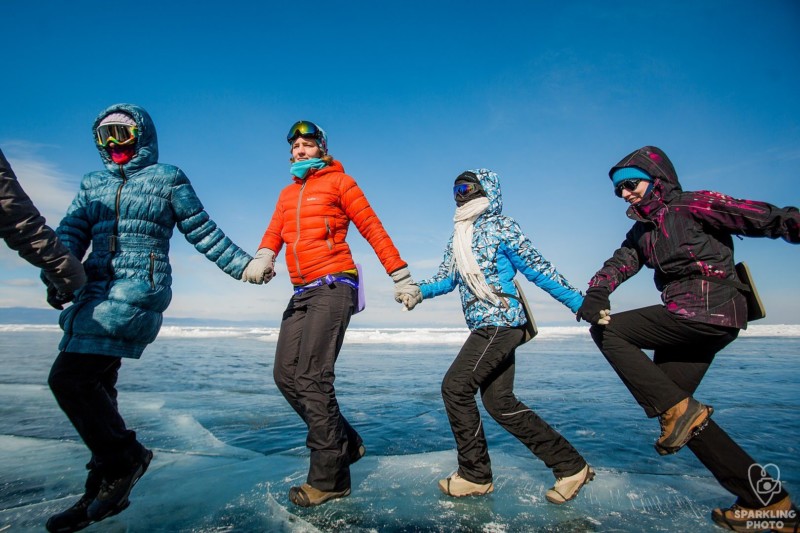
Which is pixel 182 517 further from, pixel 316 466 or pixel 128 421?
pixel 128 421

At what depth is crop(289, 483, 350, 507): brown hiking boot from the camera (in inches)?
101

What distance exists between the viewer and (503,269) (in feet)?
10.7

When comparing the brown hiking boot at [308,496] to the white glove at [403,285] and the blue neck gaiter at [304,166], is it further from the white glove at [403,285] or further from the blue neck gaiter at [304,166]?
the blue neck gaiter at [304,166]

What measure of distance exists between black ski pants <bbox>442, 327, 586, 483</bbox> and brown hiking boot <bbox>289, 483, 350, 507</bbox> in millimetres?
926

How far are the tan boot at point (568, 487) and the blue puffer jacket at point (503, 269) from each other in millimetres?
1088

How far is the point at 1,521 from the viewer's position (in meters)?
2.38

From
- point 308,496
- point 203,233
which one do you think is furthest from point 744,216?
point 203,233

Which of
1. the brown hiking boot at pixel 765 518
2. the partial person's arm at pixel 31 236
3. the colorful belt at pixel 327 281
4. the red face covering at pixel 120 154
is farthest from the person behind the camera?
the colorful belt at pixel 327 281

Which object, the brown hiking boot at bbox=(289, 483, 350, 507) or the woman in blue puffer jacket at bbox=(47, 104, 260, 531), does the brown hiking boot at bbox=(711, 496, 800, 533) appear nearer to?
the brown hiking boot at bbox=(289, 483, 350, 507)

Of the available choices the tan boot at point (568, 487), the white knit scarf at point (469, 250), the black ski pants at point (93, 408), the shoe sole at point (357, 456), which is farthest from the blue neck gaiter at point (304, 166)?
the tan boot at point (568, 487)

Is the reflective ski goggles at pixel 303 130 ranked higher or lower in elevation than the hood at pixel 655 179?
higher

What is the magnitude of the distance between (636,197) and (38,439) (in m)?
5.67

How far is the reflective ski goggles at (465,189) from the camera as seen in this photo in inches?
138

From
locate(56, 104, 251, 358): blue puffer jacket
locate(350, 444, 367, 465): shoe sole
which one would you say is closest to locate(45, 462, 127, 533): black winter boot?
locate(56, 104, 251, 358): blue puffer jacket
